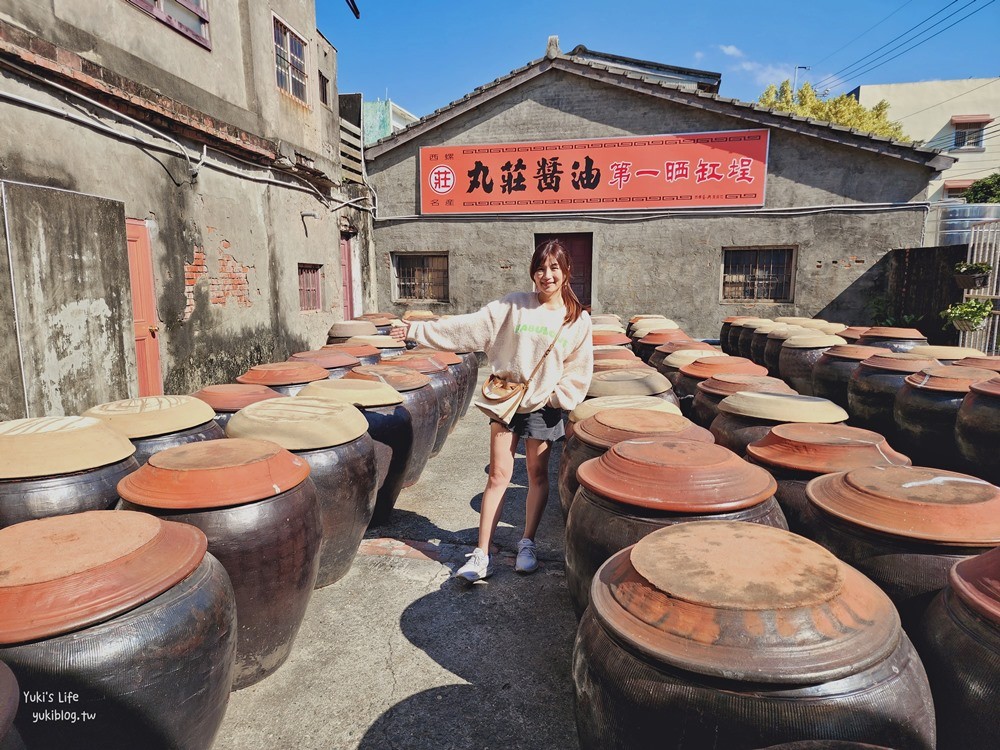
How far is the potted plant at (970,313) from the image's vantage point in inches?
334

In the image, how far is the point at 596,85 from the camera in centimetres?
1159

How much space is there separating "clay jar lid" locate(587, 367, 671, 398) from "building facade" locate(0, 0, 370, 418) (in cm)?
376

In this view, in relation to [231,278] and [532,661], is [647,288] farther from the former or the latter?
[532,661]

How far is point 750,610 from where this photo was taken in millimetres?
1421

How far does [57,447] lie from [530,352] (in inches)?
82.1

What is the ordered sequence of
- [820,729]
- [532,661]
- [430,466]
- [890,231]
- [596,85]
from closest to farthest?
1. [820,729]
2. [532,661]
3. [430,466]
4. [890,231]
5. [596,85]

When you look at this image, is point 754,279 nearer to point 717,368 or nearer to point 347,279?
point 717,368

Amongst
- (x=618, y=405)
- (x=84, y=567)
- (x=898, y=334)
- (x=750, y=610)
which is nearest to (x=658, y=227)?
(x=898, y=334)

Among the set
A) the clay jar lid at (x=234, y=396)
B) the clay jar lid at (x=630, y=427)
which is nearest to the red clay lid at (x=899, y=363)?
the clay jar lid at (x=630, y=427)

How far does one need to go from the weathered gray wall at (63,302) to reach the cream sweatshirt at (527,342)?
276cm

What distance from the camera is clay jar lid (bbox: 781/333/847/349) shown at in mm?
6016

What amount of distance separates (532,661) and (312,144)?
942cm

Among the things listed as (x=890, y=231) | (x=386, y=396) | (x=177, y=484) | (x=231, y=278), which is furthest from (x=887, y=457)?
(x=890, y=231)

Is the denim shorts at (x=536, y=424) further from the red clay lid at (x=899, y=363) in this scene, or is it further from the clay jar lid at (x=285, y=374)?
the red clay lid at (x=899, y=363)
